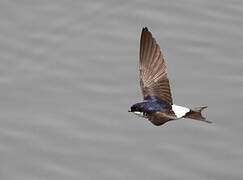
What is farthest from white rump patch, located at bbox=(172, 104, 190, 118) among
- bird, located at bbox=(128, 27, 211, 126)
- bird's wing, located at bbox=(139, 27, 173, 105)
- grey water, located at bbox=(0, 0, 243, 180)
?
grey water, located at bbox=(0, 0, 243, 180)

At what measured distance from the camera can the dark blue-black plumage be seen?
554 cm

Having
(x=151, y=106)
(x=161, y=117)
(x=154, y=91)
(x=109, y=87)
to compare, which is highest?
(x=109, y=87)

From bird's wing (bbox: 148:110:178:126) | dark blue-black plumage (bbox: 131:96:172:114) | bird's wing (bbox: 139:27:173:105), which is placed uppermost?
bird's wing (bbox: 139:27:173:105)

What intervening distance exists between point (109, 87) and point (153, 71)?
1.21 meters

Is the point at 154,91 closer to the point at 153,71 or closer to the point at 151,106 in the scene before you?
the point at 153,71

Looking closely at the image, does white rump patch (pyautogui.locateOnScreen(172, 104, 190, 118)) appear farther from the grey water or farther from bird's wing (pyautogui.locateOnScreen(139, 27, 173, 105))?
the grey water

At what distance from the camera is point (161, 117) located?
17.8 feet

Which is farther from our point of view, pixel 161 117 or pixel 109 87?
pixel 109 87

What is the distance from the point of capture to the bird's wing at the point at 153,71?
5602mm

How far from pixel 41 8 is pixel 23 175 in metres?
1.95

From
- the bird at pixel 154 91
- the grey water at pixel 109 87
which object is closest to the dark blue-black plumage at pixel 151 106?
the bird at pixel 154 91

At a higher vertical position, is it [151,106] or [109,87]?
[109,87]

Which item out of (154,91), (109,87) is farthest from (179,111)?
(109,87)

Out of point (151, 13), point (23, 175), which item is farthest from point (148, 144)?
point (151, 13)
